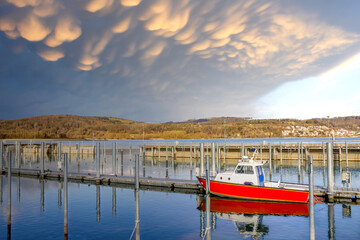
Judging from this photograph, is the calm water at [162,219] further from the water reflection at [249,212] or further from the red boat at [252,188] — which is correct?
the red boat at [252,188]

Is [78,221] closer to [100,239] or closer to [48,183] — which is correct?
[100,239]

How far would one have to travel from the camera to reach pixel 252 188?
2355 centimetres

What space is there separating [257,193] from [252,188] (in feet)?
1.85

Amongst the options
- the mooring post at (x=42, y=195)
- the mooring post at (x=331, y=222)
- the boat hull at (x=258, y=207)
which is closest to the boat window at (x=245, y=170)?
the boat hull at (x=258, y=207)

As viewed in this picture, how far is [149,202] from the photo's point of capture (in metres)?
25.8

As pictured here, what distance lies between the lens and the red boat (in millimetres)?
22594

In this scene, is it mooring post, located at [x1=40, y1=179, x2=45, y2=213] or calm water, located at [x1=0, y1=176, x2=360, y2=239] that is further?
mooring post, located at [x1=40, y1=179, x2=45, y2=213]

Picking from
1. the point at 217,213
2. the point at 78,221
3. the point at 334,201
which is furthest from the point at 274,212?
the point at 78,221

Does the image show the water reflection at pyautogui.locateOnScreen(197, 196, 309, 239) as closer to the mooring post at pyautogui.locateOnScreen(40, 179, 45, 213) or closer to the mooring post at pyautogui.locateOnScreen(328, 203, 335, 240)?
the mooring post at pyautogui.locateOnScreen(328, 203, 335, 240)

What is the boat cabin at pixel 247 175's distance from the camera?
24094mm

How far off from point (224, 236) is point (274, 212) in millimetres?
6437

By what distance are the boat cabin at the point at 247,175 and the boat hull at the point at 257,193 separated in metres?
0.54

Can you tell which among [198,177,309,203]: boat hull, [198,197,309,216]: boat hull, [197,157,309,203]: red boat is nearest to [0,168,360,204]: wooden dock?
[197,157,309,203]: red boat

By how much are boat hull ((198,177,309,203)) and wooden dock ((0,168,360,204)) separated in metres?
2.60
